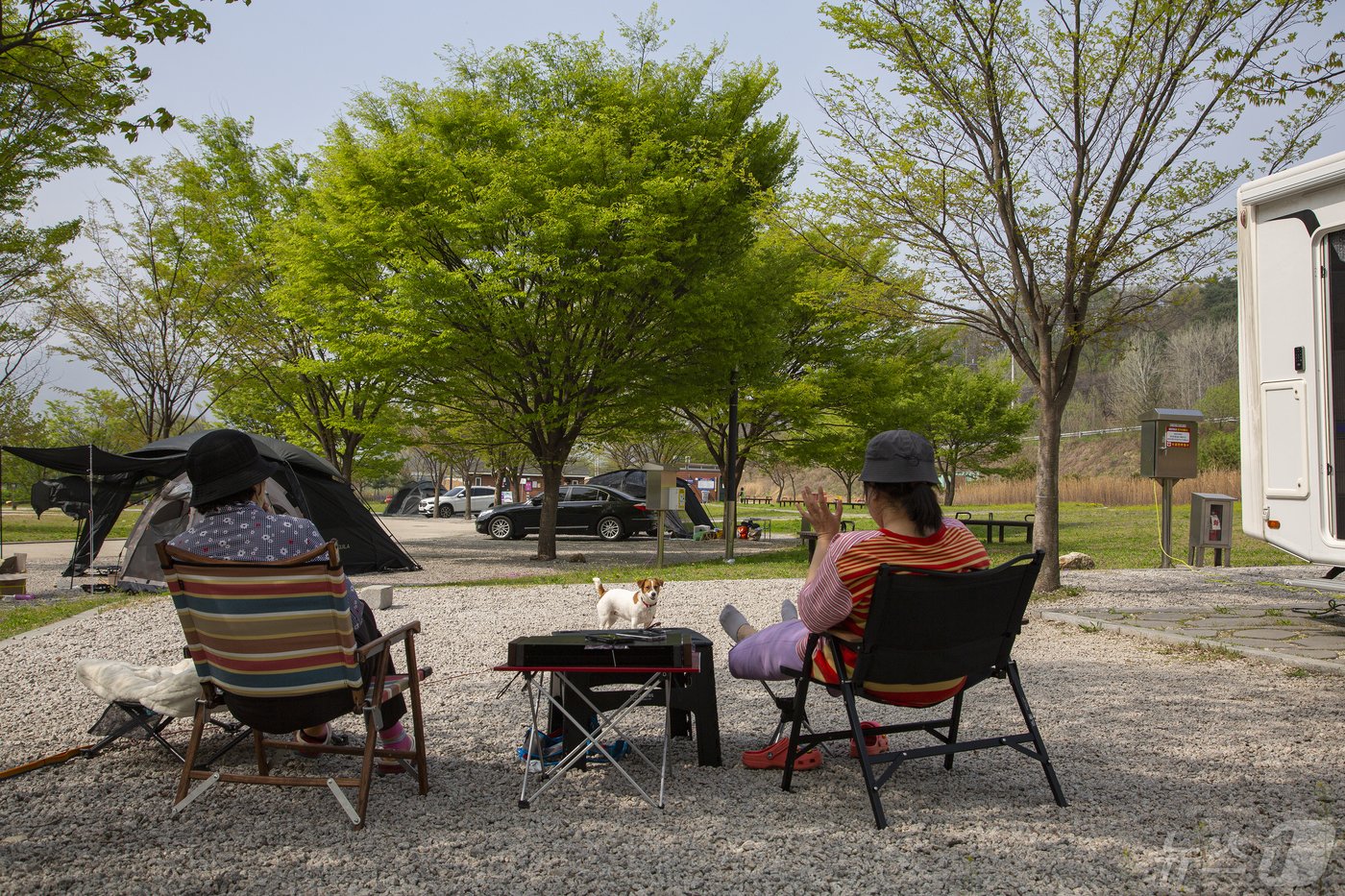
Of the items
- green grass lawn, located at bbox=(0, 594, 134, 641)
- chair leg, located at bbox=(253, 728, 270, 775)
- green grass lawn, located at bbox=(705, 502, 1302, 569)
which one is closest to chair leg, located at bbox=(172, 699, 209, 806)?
chair leg, located at bbox=(253, 728, 270, 775)

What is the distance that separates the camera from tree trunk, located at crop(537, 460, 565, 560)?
15.4 meters

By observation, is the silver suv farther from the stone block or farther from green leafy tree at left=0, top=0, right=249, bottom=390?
the stone block

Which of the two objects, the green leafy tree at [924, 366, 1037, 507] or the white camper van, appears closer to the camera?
the white camper van

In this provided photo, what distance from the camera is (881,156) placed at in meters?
9.16

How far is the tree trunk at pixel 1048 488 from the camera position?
8.70 meters

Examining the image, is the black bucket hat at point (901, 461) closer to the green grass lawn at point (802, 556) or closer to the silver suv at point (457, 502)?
the green grass lawn at point (802, 556)

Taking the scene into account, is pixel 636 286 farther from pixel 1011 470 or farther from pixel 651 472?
pixel 1011 470

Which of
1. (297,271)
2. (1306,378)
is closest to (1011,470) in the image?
(297,271)

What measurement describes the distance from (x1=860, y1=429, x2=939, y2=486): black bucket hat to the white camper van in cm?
363

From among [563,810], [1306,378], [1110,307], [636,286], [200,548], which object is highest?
[636,286]

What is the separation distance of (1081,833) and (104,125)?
537 centimetres

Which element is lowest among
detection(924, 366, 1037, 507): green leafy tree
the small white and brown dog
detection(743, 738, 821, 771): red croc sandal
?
detection(743, 738, 821, 771): red croc sandal

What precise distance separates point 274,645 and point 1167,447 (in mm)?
11699

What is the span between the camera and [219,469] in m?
3.33
